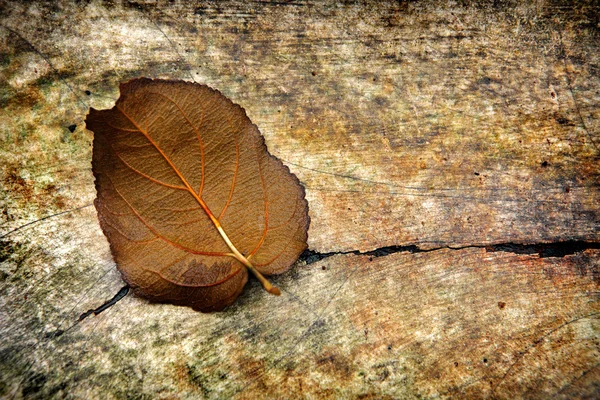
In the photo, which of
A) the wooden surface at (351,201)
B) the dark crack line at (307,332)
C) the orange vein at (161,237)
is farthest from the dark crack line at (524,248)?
the orange vein at (161,237)

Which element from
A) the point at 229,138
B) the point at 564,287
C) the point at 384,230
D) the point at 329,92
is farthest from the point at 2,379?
the point at 564,287

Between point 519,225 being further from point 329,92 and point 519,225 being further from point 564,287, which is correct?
point 329,92

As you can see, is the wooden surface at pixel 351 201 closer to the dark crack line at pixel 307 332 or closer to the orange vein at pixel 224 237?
the dark crack line at pixel 307 332

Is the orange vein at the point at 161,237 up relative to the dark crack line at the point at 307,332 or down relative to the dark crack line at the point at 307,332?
up

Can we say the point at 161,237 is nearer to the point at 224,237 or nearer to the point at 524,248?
the point at 224,237

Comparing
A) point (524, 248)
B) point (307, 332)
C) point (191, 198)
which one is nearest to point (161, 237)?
point (191, 198)

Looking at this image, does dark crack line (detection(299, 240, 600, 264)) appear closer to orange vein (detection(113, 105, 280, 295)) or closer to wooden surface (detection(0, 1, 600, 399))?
wooden surface (detection(0, 1, 600, 399))
